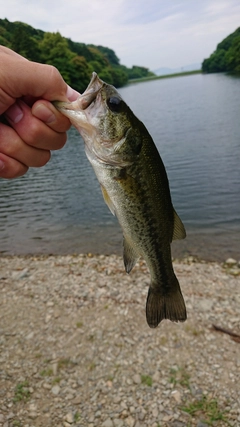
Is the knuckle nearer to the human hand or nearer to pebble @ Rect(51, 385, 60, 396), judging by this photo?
the human hand

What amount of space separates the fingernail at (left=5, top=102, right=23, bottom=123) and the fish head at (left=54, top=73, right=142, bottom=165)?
0.36 metres

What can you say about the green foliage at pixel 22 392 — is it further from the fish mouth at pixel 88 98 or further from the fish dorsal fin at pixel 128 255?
the fish mouth at pixel 88 98

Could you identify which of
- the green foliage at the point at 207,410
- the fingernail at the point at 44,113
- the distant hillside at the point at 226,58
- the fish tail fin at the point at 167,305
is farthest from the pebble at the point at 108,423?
the distant hillside at the point at 226,58

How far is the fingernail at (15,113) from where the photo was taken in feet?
9.63

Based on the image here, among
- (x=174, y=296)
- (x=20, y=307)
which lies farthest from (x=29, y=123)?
(x=20, y=307)

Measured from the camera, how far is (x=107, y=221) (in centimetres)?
1533

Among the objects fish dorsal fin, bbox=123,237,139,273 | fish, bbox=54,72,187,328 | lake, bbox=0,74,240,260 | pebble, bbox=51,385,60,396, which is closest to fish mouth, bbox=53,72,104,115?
fish, bbox=54,72,187,328

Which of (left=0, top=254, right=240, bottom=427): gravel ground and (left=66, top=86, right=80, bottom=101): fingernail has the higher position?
(left=66, top=86, right=80, bottom=101): fingernail

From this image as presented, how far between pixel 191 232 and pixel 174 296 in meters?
10.3


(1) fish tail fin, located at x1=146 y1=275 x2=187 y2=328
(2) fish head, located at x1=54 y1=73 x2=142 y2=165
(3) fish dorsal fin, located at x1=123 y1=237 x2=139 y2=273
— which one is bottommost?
(1) fish tail fin, located at x1=146 y1=275 x2=187 y2=328

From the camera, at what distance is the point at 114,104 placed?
8.90 ft

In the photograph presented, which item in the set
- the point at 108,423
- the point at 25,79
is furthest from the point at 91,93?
the point at 108,423

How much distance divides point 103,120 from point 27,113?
71 cm

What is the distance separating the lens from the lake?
13.2 metres
